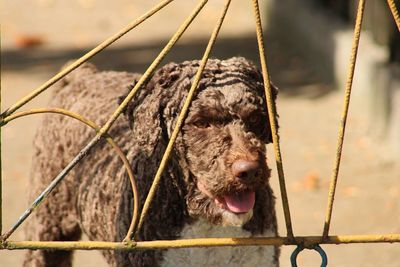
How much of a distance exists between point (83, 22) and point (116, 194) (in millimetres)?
11175

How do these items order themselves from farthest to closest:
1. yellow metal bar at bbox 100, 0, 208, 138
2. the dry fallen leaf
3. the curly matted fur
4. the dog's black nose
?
1. the dry fallen leaf
2. the curly matted fur
3. the dog's black nose
4. yellow metal bar at bbox 100, 0, 208, 138

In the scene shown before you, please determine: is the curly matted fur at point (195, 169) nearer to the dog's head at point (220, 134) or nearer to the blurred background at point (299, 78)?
the dog's head at point (220, 134)

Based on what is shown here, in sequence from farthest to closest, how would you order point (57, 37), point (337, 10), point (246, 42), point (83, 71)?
point (57, 37)
point (246, 42)
point (337, 10)
point (83, 71)

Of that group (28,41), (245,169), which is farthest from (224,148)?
(28,41)

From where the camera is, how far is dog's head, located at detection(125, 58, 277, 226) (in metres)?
3.95

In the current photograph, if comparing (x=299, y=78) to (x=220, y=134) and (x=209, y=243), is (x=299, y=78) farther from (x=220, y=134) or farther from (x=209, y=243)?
(x=209, y=243)

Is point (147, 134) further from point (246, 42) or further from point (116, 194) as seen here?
point (246, 42)

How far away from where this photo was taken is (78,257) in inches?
281

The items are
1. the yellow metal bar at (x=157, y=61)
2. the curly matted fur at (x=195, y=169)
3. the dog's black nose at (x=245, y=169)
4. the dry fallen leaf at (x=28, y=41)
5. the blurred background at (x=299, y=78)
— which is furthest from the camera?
the dry fallen leaf at (x=28, y=41)

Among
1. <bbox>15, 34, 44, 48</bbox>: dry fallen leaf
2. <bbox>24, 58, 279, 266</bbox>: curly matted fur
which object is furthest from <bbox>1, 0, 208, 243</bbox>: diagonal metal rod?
<bbox>15, 34, 44, 48</bbox>: dry fallen leaf

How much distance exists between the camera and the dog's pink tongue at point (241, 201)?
159 inches

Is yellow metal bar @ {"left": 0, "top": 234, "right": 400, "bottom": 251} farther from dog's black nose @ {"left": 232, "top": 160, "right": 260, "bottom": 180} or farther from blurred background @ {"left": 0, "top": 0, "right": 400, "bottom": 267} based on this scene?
blurred background @ {"left": 0, "top": 0, "right": 400, "bottom": 267}

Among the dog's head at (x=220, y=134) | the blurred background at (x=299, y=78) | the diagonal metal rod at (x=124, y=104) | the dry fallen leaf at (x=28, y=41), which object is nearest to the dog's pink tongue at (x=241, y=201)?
the dog's head at (x=220, y=134)

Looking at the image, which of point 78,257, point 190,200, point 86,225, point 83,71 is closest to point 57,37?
point 78,257
